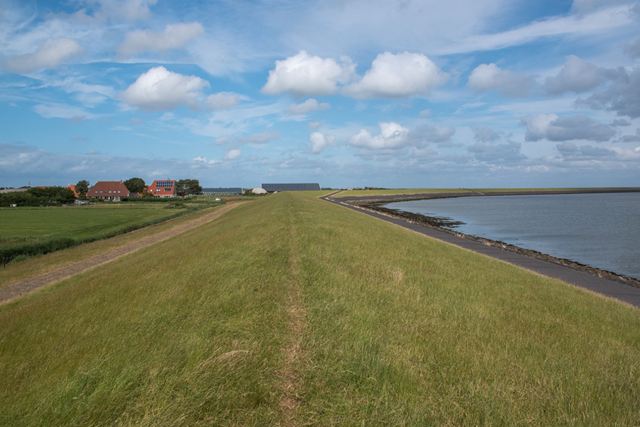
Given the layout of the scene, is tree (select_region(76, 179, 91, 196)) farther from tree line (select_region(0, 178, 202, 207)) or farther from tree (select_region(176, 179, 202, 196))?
tree (select_region(176, 179, 202, 196))

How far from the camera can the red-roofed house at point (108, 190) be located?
473 feet

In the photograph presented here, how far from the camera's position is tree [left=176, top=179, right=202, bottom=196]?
573ft

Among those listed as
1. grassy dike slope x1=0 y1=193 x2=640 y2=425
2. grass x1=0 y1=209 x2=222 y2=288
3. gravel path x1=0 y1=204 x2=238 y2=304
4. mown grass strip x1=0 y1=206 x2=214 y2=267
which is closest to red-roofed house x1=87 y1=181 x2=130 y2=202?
mown grass strip x1=0 y1=206 x2=214 y2=267

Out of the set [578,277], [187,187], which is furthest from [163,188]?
[578,277]

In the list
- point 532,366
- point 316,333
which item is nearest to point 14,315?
point 316,333

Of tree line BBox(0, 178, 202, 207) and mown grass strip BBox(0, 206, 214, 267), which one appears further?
tree line BBox(0, 178, 202, 207)

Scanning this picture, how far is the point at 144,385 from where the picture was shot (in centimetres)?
504

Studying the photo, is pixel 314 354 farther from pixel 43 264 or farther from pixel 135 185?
pixel 135 185

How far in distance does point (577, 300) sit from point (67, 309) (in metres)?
14.4

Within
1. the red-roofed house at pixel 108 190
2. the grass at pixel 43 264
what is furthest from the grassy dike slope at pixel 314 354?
the red-roofed house at pixel 108 190

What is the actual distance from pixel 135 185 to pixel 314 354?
182126 mm

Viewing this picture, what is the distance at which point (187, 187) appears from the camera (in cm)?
17438

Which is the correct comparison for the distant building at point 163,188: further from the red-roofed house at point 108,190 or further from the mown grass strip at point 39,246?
the mown grass strip at point 39,246

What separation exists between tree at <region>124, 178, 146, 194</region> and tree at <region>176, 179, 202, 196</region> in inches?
609
